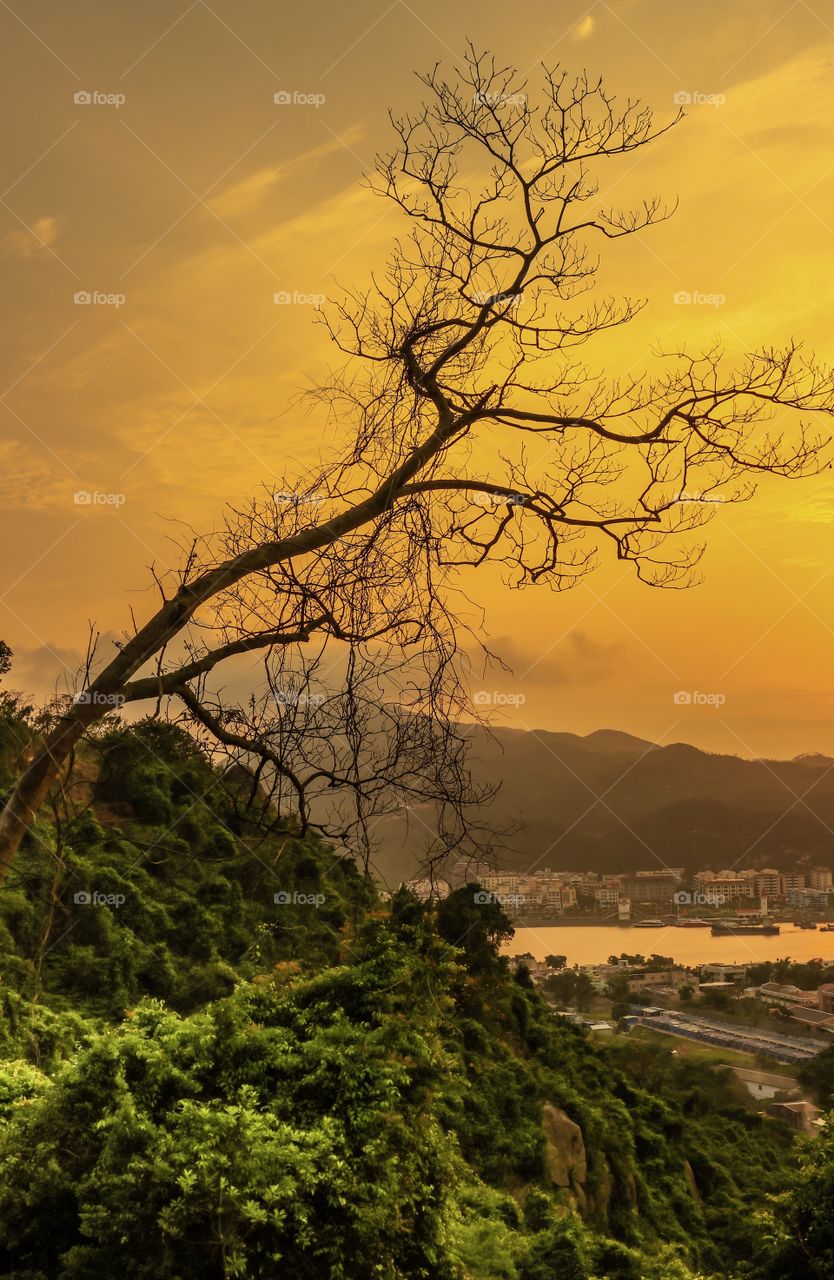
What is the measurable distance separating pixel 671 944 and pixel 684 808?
169 inches

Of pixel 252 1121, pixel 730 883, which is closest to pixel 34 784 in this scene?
pixel 252 1121

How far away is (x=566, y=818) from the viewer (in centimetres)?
2028

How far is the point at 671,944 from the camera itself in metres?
24.8

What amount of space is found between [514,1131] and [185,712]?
1318cm

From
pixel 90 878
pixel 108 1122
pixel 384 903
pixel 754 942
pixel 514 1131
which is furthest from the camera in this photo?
pixel 754 942

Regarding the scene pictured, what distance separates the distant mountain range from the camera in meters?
24.2

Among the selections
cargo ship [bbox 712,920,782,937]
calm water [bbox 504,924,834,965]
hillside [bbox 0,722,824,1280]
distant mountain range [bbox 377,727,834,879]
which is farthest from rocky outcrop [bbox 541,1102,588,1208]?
cargo ship [bbox 712,920,782,937]

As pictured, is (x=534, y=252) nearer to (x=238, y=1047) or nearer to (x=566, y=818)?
(x=238, y=1047)

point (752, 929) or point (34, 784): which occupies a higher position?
point (34, 784)

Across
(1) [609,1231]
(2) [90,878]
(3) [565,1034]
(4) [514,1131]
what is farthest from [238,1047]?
(3) [565,1034]

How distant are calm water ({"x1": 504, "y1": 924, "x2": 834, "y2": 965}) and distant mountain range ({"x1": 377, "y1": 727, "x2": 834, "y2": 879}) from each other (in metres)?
1.54

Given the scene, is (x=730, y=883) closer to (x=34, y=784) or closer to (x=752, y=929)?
(x=752, y=929)

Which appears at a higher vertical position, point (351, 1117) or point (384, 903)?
point (384, 903)

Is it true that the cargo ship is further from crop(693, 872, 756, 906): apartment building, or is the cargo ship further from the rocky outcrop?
the rocky outcrop
